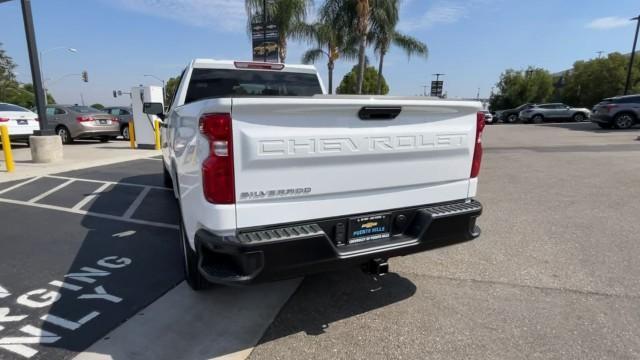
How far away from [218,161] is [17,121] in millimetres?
13516

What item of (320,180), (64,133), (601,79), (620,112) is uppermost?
(601,79)

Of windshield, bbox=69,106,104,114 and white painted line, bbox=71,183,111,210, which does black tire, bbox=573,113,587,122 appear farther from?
white painted line, bbox=71,183,111,210

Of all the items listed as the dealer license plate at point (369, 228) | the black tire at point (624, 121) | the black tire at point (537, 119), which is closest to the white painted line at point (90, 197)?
the dealer license plate at point (369, 228)

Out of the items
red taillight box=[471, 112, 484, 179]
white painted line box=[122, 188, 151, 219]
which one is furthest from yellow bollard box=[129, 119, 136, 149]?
red taillight box=[471, 112, 484, 179]

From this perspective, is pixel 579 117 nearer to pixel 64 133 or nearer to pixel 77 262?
pixel 64 133

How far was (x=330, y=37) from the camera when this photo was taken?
22531 millimetres

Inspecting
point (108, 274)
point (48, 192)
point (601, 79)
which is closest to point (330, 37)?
point (48, 192)

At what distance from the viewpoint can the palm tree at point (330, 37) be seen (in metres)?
19.6

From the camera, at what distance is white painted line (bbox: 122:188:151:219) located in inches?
215

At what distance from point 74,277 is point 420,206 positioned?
3219 mm

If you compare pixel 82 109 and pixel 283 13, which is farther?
pixel 283 13

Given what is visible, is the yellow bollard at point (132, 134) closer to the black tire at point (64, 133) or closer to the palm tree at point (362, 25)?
the black tire at point (64, 133)

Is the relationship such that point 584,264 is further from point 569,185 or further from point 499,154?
point 499,154

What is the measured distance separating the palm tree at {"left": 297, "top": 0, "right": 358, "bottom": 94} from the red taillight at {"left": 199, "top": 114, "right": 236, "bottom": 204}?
1926 cm
